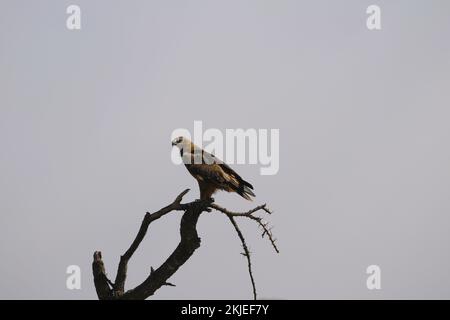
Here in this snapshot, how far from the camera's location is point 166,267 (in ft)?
36.0

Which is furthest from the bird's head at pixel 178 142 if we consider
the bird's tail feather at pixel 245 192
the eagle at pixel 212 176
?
the bird's tail feather at pixel 245 192

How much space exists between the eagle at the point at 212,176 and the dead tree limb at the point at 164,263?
80cm

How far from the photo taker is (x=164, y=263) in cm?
1101

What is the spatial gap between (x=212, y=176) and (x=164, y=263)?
5.88 feet

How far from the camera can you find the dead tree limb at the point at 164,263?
35.0 ft

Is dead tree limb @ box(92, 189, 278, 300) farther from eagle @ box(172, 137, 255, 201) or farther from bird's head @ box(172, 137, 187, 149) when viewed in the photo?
bird's head @ box(172, 137, 187, 149)

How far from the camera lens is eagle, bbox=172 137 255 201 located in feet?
38.1

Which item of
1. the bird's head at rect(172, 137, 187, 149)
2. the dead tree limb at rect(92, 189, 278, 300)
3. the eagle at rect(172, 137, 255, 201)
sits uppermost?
the bird's head at rect(172, 137, 187, 149)

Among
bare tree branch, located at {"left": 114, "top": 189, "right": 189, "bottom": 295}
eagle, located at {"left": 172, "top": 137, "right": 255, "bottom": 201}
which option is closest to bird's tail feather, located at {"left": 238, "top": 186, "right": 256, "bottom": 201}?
eagle, located at {"left": 172, "top": 137, "right": 255, "bottom": 201}

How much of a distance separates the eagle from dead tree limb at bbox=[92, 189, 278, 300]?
0.80m

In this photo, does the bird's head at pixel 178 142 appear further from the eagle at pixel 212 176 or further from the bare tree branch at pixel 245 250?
the bare tree branch at pixel 245 250
